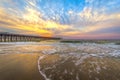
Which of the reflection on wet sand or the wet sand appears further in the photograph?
the reflection on wet sand

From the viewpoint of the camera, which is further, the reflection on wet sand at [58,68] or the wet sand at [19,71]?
the reflection on wet sand at [58,68]

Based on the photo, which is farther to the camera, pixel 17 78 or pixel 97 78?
pixel 97 78

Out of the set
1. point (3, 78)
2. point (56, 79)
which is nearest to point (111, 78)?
point (56, 79)

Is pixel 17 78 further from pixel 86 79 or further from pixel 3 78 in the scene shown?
pixel 86 79

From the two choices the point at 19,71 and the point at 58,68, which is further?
the point at 58,68

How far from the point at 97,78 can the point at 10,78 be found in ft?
11.4

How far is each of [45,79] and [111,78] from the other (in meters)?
2.69

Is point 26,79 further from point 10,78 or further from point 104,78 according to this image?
point 104,78

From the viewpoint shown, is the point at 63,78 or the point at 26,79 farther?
the point at 63,78

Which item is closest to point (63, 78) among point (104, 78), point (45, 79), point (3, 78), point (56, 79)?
point (56, 79)

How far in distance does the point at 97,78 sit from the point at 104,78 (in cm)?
28

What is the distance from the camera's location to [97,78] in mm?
4098

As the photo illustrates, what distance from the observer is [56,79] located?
12.8 feet

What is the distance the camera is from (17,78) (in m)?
3.84
